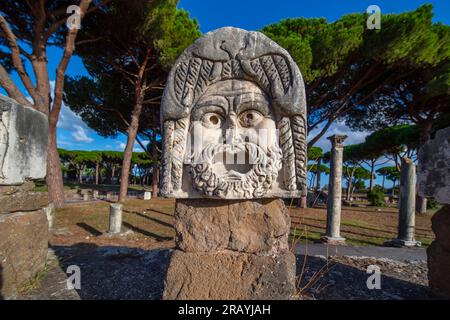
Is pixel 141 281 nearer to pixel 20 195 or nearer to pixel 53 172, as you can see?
pixel 20 195

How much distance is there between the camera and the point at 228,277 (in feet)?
6.40

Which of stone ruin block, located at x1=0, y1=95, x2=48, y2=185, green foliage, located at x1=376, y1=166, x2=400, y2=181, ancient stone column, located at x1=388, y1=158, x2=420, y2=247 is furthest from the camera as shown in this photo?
green foliage, located at x1=376, y1=166, x2=400, y2=181

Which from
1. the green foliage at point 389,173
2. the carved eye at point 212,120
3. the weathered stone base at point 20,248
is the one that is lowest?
the weathered stone base at point 20,248

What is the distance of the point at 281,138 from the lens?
1.94m

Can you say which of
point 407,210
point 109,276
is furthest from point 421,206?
point 109,276

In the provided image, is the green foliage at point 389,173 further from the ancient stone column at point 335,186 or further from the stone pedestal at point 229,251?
the stone pedestal at point 229,251

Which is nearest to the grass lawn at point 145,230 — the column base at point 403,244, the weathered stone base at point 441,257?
the column base at point 403,244

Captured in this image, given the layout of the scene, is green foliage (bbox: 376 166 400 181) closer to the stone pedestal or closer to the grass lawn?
the grass lawn

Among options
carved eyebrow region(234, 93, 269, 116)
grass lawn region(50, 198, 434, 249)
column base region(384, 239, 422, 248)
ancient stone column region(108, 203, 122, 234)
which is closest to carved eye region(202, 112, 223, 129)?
carved eyebrow region(234, 93, 269, 116)

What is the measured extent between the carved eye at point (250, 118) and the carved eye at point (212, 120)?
0.59ft

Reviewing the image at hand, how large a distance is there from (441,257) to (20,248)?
4649 millimetres

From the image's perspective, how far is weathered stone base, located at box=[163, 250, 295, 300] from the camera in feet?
6.25

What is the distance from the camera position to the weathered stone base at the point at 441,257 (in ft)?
8.79

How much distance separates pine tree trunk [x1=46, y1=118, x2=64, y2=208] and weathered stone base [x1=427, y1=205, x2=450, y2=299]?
9.56m
